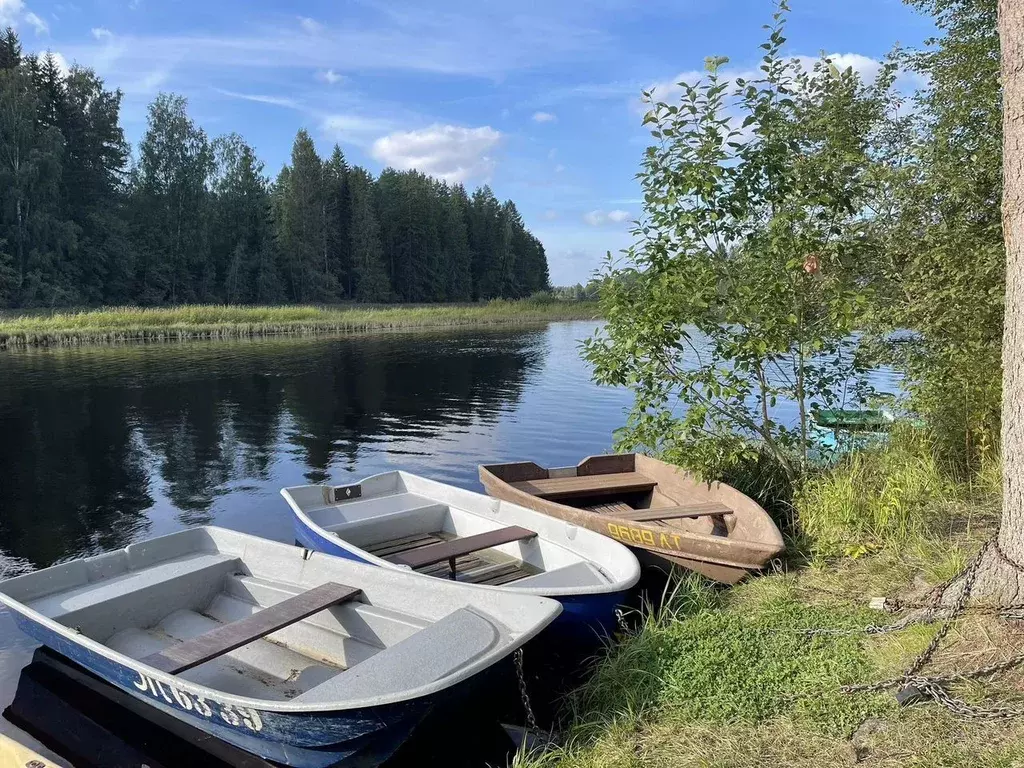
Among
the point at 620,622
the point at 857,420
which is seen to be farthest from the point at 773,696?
the point at 857,420

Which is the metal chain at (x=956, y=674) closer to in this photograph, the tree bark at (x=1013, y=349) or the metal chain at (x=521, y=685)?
the tree bark at (x=1013, y=349)

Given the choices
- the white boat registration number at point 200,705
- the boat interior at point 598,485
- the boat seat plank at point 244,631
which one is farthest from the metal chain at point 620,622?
the white boat registration number at point 200,705

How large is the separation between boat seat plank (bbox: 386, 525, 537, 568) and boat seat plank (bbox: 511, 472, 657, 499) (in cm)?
130

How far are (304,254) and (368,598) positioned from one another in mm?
66714

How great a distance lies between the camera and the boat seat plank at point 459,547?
5.96 metres

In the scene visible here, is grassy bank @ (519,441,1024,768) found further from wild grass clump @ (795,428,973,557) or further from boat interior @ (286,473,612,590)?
boat interior @ (286,473,612,590)

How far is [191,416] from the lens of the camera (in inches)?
714

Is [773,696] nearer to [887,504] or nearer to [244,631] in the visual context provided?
[887,504]

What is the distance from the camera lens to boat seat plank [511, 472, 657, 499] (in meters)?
7.99

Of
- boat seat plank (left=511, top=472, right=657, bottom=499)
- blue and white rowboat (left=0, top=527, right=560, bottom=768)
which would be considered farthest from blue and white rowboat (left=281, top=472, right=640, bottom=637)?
boat seat plank (left=511, top=472, right=657, bottom=499)

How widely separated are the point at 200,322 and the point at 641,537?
39.8 m

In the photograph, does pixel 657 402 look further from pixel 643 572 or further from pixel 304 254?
pixel 304 254

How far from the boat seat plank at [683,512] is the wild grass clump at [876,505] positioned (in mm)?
698

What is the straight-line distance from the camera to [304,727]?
3818 mm
